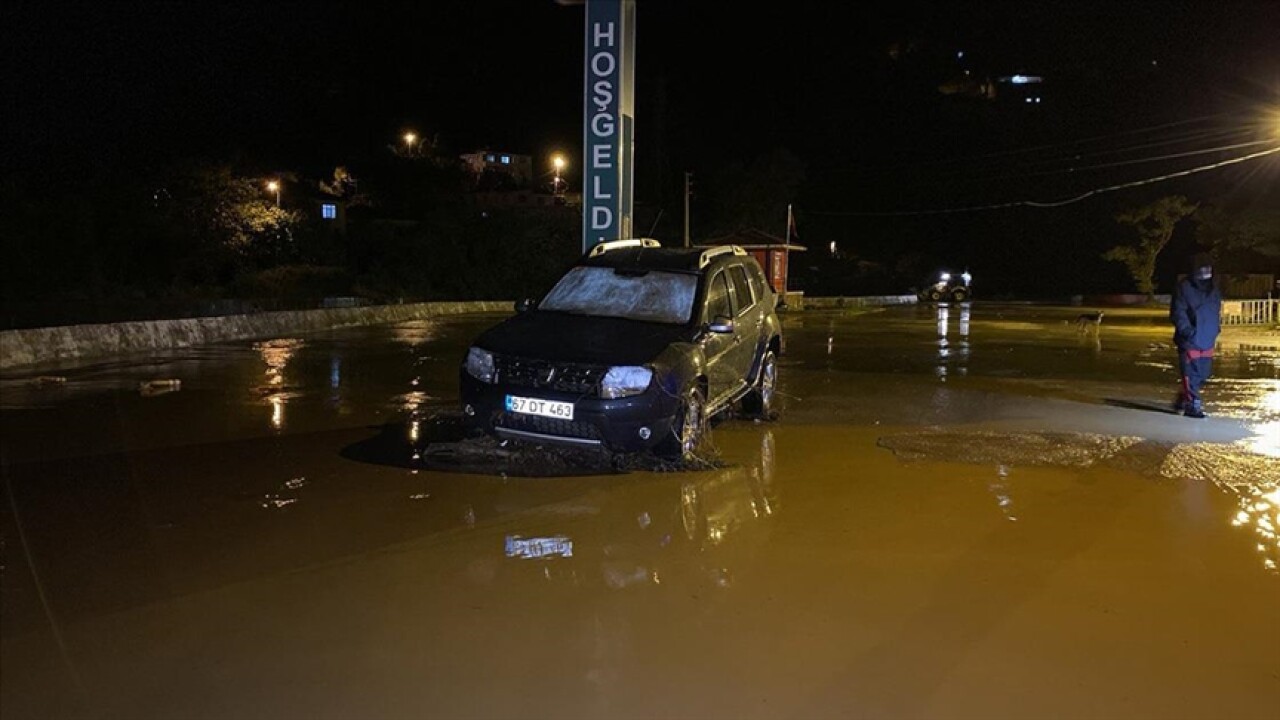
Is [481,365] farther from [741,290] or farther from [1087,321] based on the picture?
[1087,321]

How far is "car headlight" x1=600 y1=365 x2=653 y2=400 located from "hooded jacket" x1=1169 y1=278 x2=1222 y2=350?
666 cm

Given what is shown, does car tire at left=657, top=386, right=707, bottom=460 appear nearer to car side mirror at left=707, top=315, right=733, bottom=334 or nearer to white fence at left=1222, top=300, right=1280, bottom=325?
car side mirror at left=707, top=315, right=733, bottom=334

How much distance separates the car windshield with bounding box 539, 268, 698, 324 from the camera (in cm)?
885

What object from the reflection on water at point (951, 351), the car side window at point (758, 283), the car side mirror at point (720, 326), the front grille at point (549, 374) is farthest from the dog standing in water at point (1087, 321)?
the front grille at point (549, 374)

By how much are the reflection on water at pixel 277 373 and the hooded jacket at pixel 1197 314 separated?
9740mm

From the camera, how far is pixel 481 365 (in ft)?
26.3

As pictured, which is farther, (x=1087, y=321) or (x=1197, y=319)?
(x=1087, y=321)

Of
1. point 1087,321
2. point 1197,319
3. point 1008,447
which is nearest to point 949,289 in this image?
point 1087,321

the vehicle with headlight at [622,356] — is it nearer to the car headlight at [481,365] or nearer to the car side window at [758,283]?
the car headlight at [481,365]

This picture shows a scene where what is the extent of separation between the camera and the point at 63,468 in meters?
7.88

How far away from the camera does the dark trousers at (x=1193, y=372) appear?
36.0ft

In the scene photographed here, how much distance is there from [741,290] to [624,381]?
3115 mm

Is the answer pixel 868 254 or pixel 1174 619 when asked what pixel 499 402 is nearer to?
pixel 1174 619

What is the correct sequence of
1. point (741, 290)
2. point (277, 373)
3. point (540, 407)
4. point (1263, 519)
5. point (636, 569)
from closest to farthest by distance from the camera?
point (636, 569)
point (1263, 519)
point (540, 407)
point (741, 290)
point (277, 373)
